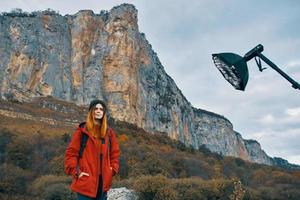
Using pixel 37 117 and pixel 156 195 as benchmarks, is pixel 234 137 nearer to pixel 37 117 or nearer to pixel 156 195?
pixel 37 117

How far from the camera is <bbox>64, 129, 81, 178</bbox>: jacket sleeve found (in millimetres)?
4414

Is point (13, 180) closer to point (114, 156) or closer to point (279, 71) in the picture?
point (114, 156)

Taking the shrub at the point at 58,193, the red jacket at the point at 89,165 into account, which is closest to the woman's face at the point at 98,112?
the red jacket at the point at 89,165

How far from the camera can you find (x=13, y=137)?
4381 cm

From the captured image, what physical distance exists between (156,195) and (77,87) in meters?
66.0

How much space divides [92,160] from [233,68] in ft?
6.00

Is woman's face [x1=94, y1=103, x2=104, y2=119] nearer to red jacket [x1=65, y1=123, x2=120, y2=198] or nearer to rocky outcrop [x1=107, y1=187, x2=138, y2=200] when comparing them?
red jacket [x1=65, y1=123, x2=120, y2=198]

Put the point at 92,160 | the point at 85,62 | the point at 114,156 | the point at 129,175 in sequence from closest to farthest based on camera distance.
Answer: the point at 92,160 < the point at 114,156 < the point at 129,175 < the point at 85,62

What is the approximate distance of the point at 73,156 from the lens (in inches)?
176

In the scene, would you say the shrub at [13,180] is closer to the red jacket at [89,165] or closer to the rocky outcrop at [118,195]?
the rocky outcrop at [118,195]

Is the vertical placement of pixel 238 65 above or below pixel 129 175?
below

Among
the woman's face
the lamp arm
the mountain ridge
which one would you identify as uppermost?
the mountain ridge

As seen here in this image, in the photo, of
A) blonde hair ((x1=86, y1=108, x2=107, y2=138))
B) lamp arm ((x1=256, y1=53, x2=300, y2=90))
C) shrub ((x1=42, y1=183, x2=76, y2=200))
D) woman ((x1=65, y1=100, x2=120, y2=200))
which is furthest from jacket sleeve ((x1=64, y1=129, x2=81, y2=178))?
shrub ((x1=42, y1=183, x2=76, y2=200))

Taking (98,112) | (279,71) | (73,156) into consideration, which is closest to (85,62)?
(98,112)
